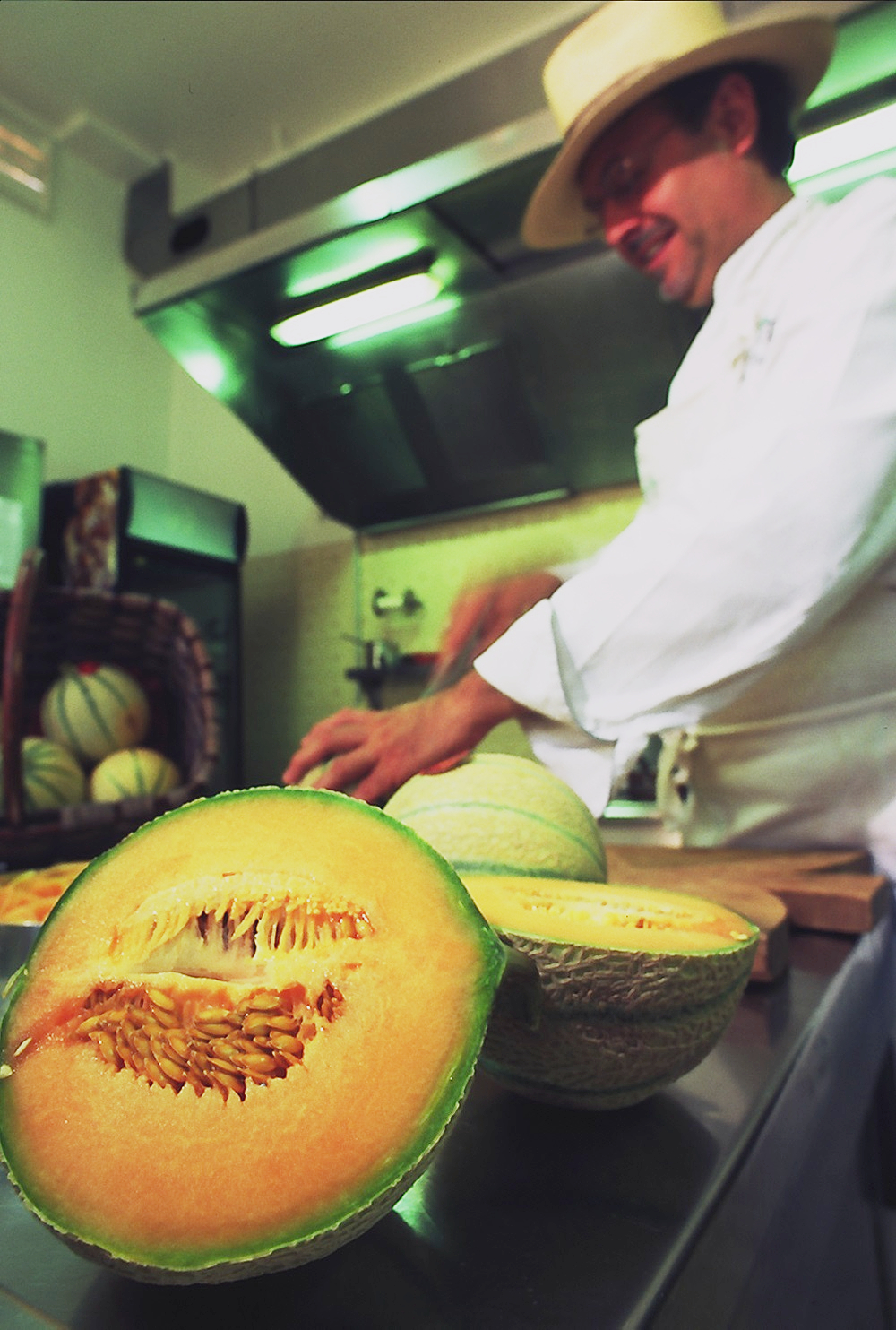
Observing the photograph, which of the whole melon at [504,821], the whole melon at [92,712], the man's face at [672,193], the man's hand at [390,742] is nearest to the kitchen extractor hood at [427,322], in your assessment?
the man's face at [672,193]

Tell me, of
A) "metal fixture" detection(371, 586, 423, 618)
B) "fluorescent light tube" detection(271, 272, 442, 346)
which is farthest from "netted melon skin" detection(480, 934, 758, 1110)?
"fluorescent light tube" detection(271, 272, 442, 346)

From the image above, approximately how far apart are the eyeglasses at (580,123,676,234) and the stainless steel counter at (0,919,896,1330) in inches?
47.6

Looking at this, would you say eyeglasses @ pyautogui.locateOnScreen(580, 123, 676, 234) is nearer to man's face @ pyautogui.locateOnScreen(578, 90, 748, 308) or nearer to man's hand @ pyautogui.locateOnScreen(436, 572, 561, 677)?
man's face @ pyautogui.locateOnScreen(578, 90, 748, 308)

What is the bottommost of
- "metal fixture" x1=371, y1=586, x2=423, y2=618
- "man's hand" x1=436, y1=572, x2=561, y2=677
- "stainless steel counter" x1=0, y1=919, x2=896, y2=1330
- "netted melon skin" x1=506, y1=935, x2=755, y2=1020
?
"stainless steel counter" x1=0, y1=919, x2=896, y2=1330

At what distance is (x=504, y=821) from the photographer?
507 mm

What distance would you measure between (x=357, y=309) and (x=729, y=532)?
1.46 metres

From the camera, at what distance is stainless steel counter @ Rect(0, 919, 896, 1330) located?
217 millimetres

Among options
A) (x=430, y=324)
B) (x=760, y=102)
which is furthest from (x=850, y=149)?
(x=430, y=324)

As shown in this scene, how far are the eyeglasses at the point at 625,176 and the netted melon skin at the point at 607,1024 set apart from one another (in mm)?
1229

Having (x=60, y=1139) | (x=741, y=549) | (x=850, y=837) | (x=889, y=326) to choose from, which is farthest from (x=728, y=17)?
(x=60, y=1139)

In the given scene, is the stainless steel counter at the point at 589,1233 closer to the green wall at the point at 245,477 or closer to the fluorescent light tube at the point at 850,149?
the green wall at the point at 245,477

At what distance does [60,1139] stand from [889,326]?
900 millimetres

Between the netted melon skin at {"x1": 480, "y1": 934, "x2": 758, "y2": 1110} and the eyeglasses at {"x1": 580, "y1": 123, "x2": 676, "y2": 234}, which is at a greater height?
the eyeglasses at {"x1": 580, "y1": 123, "x2": 676, "y2": 234}

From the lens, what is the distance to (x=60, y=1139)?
0.21m
